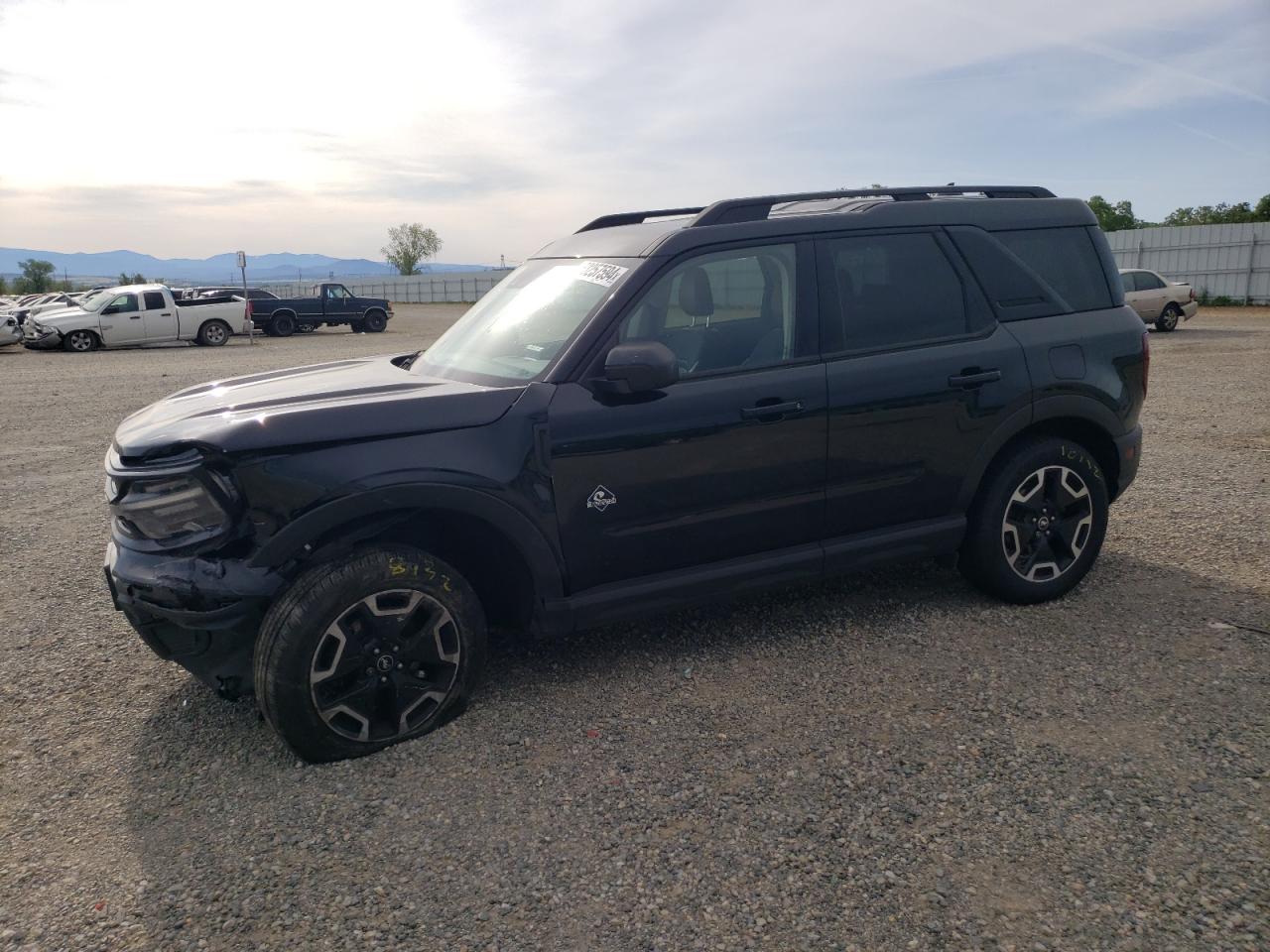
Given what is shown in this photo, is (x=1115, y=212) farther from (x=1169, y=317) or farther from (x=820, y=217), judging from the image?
(x=820, y=217)

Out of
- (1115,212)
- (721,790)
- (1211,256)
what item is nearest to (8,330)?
(721,790)

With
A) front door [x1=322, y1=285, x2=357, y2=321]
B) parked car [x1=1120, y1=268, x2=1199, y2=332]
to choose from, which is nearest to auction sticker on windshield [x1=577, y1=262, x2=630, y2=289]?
parked car [x1=1120, y1=268, x2=1199, y2=332]

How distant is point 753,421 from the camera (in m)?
3.76

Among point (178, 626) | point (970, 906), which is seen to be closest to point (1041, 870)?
point (970, 906)

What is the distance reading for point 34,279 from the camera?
7588 centimetres

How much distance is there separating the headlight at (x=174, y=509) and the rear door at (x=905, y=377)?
7.86ft

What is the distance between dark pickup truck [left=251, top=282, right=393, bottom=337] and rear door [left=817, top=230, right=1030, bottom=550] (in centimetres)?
2881

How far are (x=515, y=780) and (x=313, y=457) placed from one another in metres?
1.30

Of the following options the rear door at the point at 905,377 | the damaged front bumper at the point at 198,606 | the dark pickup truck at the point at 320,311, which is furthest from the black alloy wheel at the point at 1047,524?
the dark pickup truck at the point at 320,311

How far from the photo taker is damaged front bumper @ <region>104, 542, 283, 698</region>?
312cm

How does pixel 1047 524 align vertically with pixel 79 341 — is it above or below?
below

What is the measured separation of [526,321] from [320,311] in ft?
96.6

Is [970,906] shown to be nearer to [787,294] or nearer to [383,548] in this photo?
[383,548]

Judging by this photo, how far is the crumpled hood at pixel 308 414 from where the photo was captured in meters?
3.15
